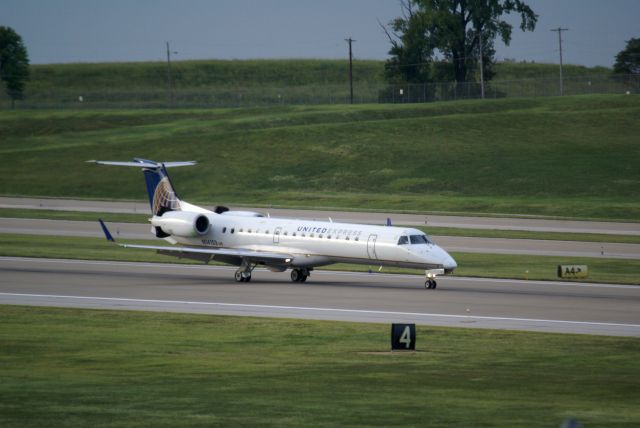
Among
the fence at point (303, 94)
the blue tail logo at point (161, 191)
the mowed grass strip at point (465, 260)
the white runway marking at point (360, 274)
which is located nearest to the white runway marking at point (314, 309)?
the white runway marking at point (360, 274)

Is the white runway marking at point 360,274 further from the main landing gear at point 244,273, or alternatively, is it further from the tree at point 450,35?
the tree at point 450,35

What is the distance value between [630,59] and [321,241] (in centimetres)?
15067

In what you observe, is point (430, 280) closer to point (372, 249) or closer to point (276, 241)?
point (372, 249)

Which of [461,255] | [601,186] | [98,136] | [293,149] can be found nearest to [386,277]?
[461,255]

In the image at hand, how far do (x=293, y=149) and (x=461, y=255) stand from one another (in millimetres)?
51964

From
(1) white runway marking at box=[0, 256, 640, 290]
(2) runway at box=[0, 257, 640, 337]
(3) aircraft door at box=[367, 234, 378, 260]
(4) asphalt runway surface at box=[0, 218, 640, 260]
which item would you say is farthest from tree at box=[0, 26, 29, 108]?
(3) aircraft door at box=[367, 234, 378, 260]

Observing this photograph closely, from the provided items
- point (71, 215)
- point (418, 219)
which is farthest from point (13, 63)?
point (418, 219)

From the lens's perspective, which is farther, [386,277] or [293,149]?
[293,149]

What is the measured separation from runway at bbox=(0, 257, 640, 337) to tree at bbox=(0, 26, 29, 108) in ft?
420

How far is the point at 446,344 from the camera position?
28.9 metres

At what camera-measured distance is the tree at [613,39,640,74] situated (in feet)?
602

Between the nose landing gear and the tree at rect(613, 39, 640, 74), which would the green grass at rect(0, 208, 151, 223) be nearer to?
the nose landing gear

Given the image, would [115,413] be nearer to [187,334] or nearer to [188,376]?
[188,376]

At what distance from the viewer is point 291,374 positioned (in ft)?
77.4
